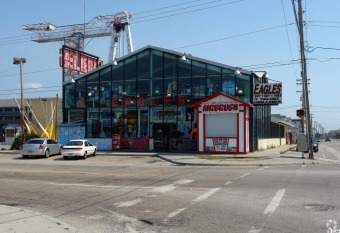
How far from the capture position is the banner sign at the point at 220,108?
30559 mm

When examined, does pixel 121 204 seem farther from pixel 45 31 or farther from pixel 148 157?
pixel 45 31

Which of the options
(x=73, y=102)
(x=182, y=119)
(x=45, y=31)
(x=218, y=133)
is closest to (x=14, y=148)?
(x=73, y=102)

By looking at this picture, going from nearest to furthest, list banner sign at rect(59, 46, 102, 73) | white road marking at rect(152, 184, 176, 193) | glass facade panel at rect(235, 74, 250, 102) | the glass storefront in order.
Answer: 1. white road marking at rect(152, 184, 176, 193)
2. glass facade panel at rect(235, 74, 250, 102)
3. the glass storefront
4. banner sign at rect(59, 46, 102, 73)

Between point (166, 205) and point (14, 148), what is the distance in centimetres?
3293

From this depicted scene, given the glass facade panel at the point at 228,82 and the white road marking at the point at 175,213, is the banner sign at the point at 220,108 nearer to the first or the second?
the glass facade panel at the point at 228,82

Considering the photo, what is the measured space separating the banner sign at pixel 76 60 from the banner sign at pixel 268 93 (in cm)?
1752

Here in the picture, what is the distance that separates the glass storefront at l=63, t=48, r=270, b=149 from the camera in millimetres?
33688

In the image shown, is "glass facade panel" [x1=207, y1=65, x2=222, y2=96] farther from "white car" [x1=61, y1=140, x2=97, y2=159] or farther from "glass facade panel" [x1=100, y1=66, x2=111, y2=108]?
"white car" [x1=61, y1=140, x2=97, y2=159]

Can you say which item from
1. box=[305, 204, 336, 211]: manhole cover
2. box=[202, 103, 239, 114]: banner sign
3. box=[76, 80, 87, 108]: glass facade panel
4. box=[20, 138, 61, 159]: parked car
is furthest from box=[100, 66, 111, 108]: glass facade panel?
box=[305, 204, 336, 211]: manhole cover

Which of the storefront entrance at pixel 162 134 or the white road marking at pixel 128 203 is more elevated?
the storefront entrance at pixel 162 134

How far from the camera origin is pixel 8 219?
343 inches

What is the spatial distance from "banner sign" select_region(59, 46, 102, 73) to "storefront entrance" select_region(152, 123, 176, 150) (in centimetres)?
1026

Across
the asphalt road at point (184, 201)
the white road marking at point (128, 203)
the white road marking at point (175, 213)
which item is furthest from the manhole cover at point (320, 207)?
the white road marking at point (128, 203)

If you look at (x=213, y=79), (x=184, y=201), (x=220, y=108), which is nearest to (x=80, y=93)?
(x=213, y=79)
